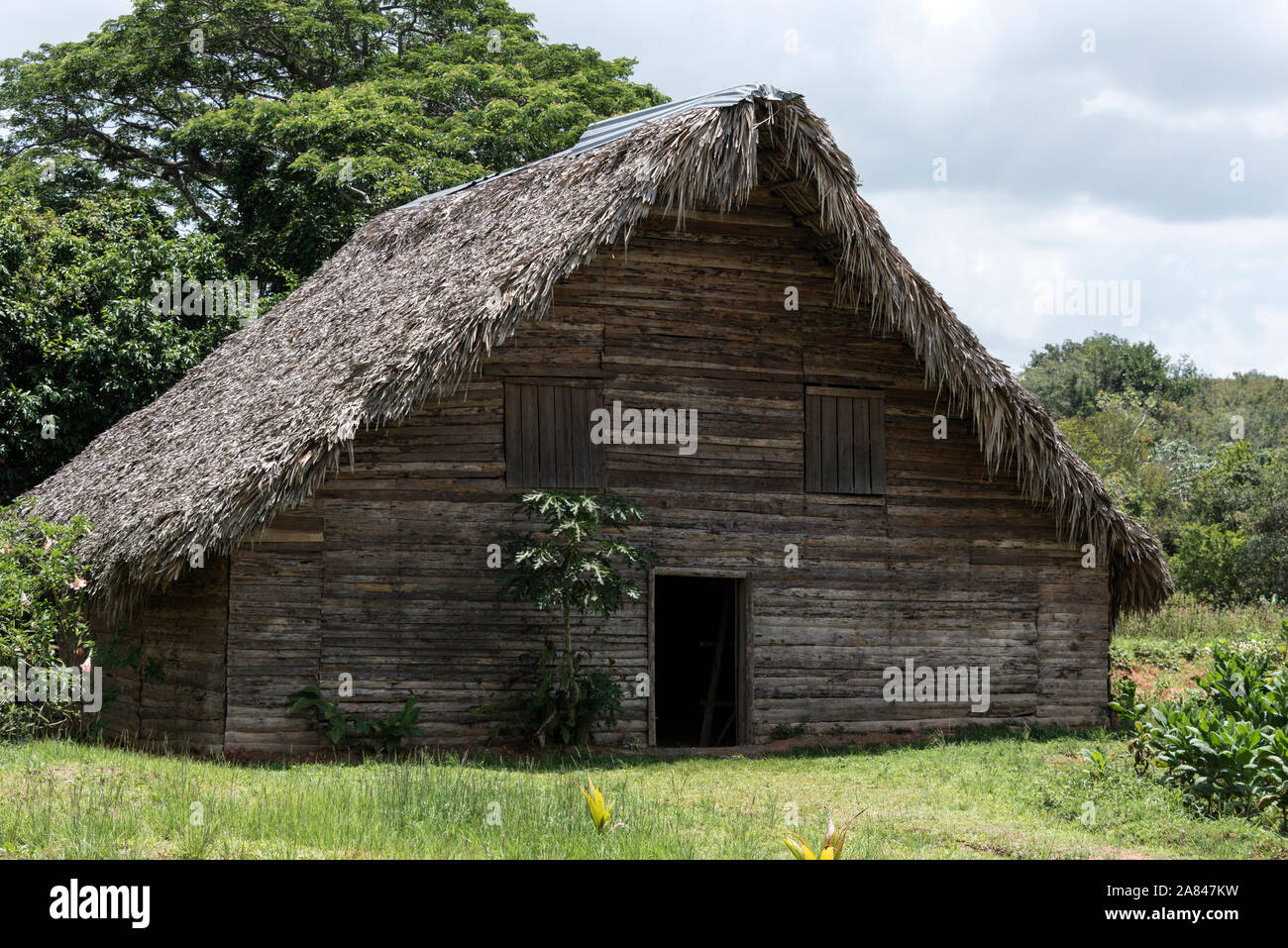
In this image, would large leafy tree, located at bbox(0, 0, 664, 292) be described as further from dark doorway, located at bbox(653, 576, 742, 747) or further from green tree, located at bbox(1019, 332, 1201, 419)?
green tree, located at bbox(1019, 332, 1201, 419)

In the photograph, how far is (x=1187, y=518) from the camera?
2948cm

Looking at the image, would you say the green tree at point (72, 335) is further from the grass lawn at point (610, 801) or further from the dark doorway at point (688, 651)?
the grass lawn at point (610, 801)

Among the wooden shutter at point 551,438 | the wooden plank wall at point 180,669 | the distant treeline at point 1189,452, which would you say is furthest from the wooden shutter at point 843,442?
the distant treeline at point 1189,452

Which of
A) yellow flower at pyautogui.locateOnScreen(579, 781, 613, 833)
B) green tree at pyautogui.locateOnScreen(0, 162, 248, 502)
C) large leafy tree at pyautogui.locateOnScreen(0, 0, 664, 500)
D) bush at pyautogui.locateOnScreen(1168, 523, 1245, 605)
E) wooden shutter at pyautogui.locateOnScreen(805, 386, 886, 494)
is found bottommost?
yellow flower at pyautogui.locateOnScreen(579, 781, 613, 833)

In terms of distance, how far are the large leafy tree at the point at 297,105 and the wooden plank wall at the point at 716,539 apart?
1231 cm

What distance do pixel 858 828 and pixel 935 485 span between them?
19.8 ft

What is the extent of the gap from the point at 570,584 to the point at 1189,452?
32.5 meters

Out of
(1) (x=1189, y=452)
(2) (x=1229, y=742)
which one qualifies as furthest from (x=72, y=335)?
(1) (x=1189, y=452)

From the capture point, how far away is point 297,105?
83.1 ft

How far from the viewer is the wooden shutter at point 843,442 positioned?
13453mm

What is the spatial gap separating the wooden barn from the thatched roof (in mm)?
39

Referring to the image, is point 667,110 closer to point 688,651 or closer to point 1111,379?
point 688,651

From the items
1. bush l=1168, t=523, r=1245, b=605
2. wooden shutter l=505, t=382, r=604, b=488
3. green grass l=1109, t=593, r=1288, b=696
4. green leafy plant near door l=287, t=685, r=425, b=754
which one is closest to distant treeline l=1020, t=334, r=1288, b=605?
bush l=1168, t=523, r=1245, b=605

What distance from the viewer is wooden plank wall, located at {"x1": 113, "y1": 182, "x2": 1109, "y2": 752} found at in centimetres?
1180
